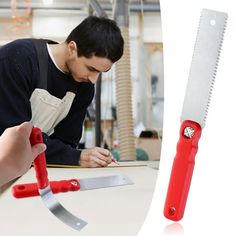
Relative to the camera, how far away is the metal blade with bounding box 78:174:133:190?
45cm

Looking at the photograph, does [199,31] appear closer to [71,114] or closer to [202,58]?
[202,58]

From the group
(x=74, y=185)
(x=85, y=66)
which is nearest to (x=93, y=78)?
(x=85, y=66)

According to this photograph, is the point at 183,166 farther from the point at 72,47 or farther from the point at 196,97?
the point at 72,47

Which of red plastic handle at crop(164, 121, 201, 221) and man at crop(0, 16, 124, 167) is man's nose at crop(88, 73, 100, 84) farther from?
red plastic handle at crop(164, 121, 201, 221)

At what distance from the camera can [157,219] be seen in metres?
0.36

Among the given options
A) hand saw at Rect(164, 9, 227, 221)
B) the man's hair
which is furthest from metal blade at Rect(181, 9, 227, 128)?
the man's hair

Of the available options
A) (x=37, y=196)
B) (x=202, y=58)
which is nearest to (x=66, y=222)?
(x=37, y=196)

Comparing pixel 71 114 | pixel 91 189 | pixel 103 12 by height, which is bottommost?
pixel 91 189

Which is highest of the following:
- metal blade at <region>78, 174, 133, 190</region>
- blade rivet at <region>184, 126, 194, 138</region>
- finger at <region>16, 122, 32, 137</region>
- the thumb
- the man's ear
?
the man's ear

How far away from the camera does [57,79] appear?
0.39 meters

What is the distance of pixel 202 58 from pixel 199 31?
0.02 metres

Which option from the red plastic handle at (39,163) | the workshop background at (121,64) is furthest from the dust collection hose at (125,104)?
the red plastic handle at (39,163)

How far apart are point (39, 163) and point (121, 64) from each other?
0.14m

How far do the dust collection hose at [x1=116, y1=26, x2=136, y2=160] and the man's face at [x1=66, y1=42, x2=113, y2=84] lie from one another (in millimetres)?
21
